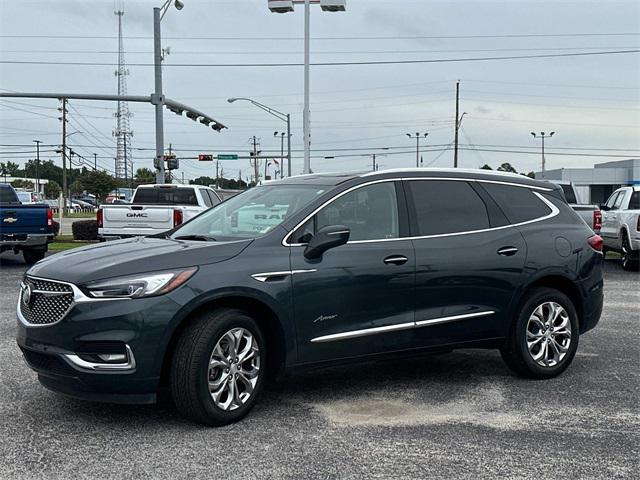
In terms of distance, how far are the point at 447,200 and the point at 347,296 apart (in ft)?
4.53

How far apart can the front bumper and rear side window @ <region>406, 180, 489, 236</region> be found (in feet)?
7.29

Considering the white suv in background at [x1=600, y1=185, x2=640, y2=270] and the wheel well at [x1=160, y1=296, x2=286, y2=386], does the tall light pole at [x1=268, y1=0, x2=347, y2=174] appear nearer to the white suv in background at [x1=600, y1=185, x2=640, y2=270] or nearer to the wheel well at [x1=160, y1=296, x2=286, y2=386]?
the white suv in background at [x1=600, y1=185, x2=640, y2=270]

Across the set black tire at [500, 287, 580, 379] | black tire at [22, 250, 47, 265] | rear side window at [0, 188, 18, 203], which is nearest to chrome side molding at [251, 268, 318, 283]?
black tire at [500, 287, 580, 379]

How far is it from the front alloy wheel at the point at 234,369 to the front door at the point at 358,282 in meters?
0.36

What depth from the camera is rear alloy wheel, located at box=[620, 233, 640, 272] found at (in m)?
15.0

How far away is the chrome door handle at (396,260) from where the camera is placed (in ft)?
17.6

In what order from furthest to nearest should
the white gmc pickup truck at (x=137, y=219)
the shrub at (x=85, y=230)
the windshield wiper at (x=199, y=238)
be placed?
the shrub at (x=85, y=230), the white gmc pickup truck at (x=137, y=219), the windshield wiper at (x=199, y=238)

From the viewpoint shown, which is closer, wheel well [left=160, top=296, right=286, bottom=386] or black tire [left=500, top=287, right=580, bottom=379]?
wheel well [left=160, top=296, right=286, bottom=386]

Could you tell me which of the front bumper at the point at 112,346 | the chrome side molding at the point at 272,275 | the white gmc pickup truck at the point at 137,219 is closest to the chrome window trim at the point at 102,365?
the front bumper at the point at 112,346

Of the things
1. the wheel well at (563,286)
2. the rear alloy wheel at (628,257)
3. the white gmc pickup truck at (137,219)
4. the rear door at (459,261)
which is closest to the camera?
the rear door at (459,261)

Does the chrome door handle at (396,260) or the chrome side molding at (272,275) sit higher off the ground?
the chrome door handle at (396,260)

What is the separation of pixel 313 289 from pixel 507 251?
1.88m

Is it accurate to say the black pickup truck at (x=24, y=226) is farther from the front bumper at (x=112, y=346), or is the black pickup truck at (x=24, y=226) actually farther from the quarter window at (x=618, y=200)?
the quarter window at (x=618, y=200)

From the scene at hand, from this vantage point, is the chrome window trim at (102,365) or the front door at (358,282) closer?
the chrome window trim at (102,365)
